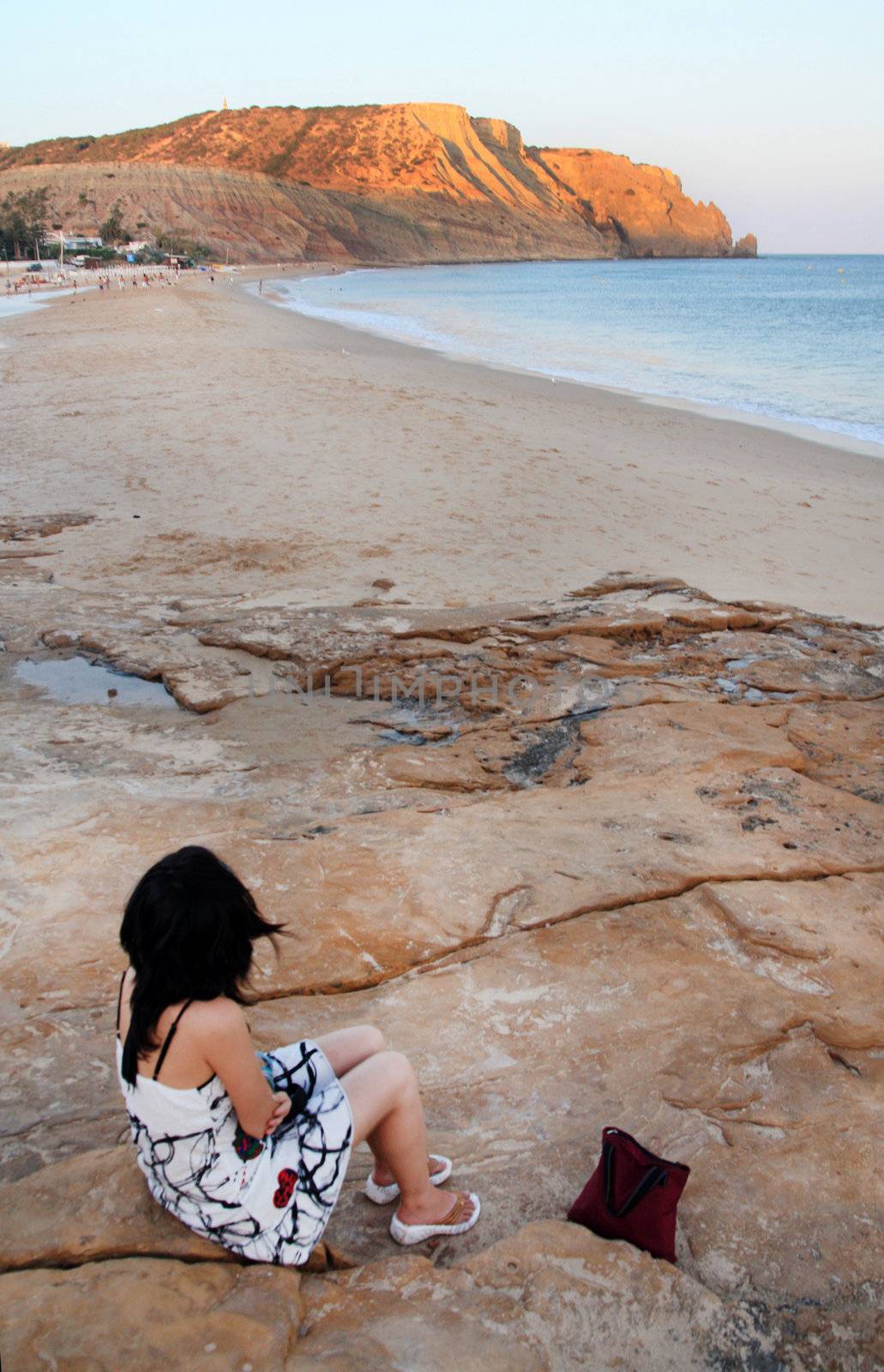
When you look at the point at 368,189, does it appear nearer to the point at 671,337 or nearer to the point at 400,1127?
the point at 671,337

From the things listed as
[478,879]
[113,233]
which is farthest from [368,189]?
[478,879]

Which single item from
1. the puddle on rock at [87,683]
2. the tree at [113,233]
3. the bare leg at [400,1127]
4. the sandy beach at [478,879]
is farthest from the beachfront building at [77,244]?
the bare leg at [400,1127]

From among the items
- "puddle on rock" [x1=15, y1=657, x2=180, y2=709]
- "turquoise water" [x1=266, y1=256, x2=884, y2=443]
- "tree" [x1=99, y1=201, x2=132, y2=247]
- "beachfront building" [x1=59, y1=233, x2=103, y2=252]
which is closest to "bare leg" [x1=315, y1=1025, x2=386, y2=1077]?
"puddle on rock" [x1=15, y1=657, x2=180, y2=709]

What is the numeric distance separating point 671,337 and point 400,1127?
2838cm

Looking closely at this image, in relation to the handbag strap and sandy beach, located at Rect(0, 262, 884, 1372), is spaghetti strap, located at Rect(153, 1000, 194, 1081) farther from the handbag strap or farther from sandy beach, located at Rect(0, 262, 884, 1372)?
the handbag strap

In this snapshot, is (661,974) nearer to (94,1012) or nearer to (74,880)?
(94,1012)

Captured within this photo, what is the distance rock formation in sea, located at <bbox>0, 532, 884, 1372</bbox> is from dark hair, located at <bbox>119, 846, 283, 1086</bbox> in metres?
0.47

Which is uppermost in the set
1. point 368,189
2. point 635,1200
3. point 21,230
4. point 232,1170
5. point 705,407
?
point 368,189

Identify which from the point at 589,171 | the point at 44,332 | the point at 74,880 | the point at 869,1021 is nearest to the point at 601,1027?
the point at 869,1021

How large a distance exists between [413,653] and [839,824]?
228 cm

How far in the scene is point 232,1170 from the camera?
1708mm

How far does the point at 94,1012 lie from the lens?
2449 millimetres

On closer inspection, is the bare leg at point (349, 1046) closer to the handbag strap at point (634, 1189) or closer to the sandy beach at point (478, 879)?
the sandy beach at point (478, 879)

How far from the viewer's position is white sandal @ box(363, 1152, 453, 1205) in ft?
6.48
